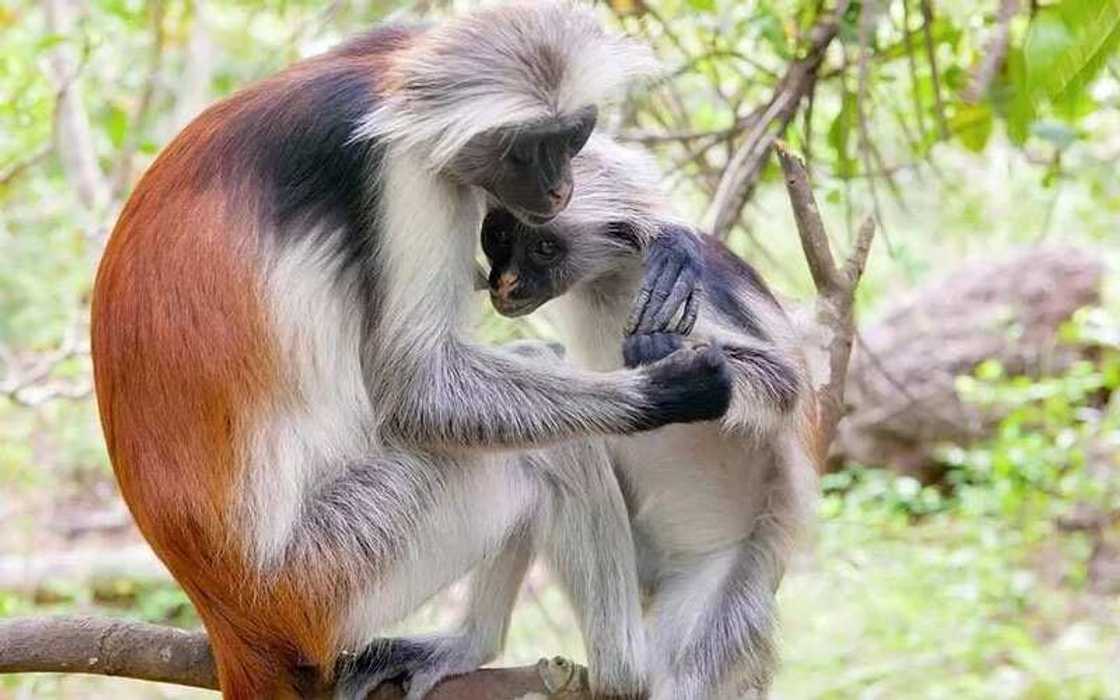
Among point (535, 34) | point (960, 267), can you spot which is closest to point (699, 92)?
point (535, 34)

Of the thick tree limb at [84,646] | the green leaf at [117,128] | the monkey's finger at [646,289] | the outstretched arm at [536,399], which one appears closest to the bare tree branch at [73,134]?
the green leaf at [117,128]

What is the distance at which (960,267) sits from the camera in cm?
1283

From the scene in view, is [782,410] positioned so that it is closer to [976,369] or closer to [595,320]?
[595,320]

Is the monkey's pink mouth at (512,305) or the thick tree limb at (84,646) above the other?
the monkey's pink mouth at (512,305)

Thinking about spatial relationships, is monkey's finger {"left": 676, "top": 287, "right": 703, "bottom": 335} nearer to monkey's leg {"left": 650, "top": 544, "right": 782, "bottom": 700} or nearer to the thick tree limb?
monkey's leg {"left": 650, "top": 544, "right": 782, "bottom": 700}

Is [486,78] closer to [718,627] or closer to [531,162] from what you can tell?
[531,162]

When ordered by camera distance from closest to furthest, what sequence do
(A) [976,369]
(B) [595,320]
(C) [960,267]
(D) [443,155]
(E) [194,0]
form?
(D) [443,155] → (B) [595,320] → (E) [194,0] → (A) [976,369] → (C) [960,267]

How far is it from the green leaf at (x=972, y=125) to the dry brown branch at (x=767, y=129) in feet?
2.55

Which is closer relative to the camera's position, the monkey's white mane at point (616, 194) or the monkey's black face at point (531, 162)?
the monkey's black face at point (531, 162)

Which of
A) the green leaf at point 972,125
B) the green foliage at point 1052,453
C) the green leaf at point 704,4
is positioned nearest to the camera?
the green leaf at point 704,4

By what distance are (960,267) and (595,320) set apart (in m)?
8.90

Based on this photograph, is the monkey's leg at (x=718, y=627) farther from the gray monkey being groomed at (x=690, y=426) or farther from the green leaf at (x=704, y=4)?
the green leaf at (x=704, y=4)

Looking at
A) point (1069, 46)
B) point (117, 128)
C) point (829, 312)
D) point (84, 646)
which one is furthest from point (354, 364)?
point (117, 128)

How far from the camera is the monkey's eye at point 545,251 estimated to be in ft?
13.5
